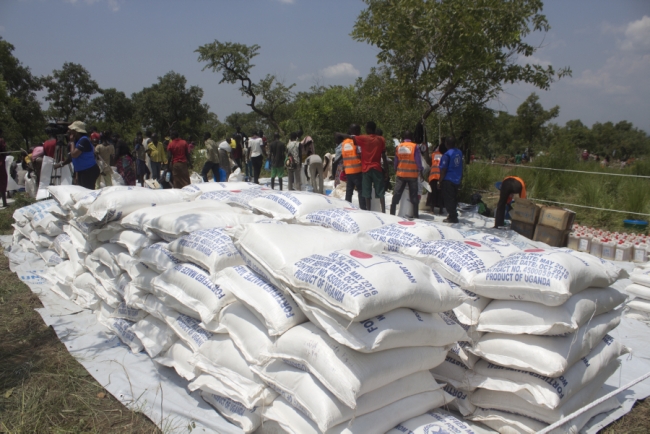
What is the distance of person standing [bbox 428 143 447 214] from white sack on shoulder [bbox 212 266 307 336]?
5.68 meters

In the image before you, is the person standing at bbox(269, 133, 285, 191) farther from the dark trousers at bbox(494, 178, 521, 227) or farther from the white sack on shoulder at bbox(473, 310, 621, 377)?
the white sack on shoulder at bbox(473, 310, 621, 377)

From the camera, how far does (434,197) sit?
7688 millimetres

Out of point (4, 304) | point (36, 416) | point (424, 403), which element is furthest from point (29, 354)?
point (424, 403)

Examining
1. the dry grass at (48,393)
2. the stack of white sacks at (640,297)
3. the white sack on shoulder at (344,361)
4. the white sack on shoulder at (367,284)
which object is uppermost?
the white sack on shoulder at (367,284)

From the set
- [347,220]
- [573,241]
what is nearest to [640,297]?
[573,241]

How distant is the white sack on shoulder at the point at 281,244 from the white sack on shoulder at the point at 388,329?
9.5 inches

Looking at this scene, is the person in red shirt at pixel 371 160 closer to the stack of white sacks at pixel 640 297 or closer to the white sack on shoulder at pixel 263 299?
the stack of white sacks at pixel 640 297

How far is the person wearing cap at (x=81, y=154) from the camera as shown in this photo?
5.56 meters

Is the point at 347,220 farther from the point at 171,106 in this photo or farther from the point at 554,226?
the point at 171,106

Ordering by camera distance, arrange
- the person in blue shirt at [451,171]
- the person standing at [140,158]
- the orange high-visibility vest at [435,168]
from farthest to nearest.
→ the person standing at [140,158] → the orange high-visibility vest at [435,168] → the person in blue shirt at [451,171]

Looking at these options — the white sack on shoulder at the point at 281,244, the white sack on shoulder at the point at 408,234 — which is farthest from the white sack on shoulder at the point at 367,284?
the white sack on shoulder at the point at 408,234

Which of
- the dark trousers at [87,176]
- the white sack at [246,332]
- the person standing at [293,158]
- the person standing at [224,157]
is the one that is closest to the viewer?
the white sack at [246,332]

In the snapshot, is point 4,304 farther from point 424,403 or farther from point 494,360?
point 494,360

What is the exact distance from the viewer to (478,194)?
8.29 meters
